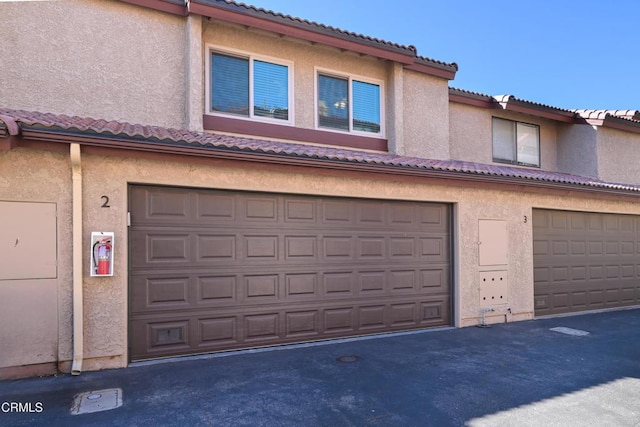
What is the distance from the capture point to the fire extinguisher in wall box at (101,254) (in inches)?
202

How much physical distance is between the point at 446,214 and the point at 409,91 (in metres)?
3.34

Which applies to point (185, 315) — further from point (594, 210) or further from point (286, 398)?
point (594, 210)

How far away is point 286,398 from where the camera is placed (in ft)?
14.2

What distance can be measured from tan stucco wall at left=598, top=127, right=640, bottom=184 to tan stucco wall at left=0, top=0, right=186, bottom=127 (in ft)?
39.4

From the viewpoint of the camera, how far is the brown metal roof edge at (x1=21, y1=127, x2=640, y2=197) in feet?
15.7

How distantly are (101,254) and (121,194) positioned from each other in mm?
834

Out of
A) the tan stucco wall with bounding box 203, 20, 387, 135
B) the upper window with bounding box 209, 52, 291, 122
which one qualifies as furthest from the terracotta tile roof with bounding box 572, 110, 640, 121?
the upper window with bounding box 209, 52, 291, 122

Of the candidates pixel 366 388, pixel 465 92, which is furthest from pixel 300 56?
pixel 366 388

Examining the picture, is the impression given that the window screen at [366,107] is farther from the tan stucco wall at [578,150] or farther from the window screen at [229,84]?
the tan stucco wall at [578,150]

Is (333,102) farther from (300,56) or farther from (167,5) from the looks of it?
(167,5)

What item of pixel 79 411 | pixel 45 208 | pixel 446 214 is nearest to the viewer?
pixel 79 411

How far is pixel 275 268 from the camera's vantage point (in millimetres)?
6414

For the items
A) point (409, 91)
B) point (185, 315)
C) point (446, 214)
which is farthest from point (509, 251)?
point (185, 315)

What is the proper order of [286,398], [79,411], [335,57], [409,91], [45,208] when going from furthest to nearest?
[409,91], [335,57], [45,208], [286,398], [79,411]
